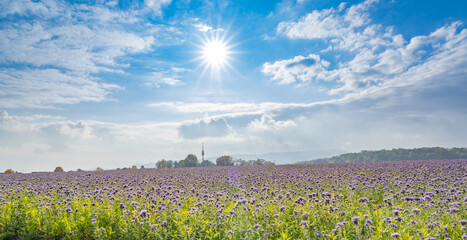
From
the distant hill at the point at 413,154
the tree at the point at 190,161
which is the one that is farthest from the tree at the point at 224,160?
the distant hill at the point at 413,154

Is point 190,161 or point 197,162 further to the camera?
point 197,162

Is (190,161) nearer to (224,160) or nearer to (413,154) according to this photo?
(224,160)

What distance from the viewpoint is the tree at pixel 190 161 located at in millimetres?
55938

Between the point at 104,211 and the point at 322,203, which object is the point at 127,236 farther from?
the point at 322,203

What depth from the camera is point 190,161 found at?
57.0 meters

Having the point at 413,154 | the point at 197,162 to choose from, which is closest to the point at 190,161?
the point at 197,162

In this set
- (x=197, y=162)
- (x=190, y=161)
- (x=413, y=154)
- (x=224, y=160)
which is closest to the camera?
(x=224, y=160)

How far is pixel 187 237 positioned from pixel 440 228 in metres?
4.87

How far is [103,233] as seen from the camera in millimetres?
6434

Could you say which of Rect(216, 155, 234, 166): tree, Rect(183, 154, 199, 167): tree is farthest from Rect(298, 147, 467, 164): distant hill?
Rect(183, 154, 199, 167): tree

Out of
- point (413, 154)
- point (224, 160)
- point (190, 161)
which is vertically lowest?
Result: point (413, 154)

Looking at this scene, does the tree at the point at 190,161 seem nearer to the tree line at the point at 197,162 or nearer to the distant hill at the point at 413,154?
the tree line at the point at 197,162

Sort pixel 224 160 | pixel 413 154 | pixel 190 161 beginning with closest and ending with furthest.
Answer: pixel 224 160 → pixel 413 154 → pixel 190 161

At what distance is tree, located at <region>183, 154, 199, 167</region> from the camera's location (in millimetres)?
55938
